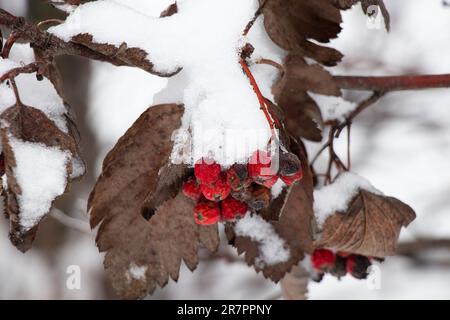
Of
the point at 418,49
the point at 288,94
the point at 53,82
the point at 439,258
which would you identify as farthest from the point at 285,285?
the point at 418,49

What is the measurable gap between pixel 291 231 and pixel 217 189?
26 centimetres

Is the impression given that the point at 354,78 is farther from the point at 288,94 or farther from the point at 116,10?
the point at 116,10

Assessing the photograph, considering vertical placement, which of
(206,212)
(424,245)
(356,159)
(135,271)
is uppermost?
(206,212)

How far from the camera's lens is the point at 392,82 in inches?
47.4

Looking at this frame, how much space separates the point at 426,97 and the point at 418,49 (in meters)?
0.33

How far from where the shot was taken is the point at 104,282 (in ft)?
13.9

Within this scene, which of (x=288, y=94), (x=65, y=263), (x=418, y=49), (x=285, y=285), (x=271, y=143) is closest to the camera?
(x=271, y=143)

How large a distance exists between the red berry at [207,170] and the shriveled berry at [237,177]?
0.02m

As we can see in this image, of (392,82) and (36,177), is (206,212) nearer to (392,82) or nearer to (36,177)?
(36,177)

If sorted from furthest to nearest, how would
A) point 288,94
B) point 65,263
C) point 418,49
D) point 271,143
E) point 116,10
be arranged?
point 65,263, point 418,49, point 288,94, point 116,10, point 271,143

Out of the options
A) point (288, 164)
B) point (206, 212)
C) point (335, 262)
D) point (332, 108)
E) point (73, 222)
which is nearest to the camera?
point (288, 164)

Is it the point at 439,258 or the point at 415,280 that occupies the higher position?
the point at 439,258

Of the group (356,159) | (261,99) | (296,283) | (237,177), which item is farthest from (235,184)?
(356,159)

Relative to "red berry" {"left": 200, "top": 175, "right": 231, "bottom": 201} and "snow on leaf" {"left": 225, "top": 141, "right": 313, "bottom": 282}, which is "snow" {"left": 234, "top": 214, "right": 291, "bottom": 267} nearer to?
"snow on leaf" {"left": 225, "top": 141, "right": 313, "bottom": 282}
